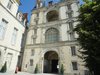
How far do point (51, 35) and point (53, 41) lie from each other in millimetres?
1841

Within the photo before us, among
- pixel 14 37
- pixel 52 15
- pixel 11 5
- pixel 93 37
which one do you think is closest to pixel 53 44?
pixel 14 37

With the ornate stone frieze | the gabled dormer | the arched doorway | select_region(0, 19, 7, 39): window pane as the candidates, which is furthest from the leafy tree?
the arched doorway

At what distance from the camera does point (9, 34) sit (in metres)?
18.6

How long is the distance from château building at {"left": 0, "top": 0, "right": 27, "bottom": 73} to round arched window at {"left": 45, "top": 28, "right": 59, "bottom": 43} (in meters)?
6.67

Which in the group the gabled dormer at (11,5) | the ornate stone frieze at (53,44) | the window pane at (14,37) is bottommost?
the ornate stone frieze at (53,44)

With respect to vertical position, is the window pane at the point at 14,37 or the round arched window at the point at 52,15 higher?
the round arched window at the point at 52,15

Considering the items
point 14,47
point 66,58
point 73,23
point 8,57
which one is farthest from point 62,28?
point 8,57

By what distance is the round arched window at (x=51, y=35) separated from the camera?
855 inches

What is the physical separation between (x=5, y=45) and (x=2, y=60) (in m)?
2.71

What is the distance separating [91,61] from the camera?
802 cm

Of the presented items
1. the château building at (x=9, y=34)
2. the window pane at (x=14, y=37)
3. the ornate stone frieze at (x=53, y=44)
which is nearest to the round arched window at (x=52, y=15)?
the château building at (x=9, y=34)

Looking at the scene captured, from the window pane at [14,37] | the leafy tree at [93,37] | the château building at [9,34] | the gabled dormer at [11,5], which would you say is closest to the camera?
the leafy tree at [93,37]

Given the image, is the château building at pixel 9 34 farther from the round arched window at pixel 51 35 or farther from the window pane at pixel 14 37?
the round arched window at pixel 51 35

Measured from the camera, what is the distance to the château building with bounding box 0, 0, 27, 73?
16870 millimetres
